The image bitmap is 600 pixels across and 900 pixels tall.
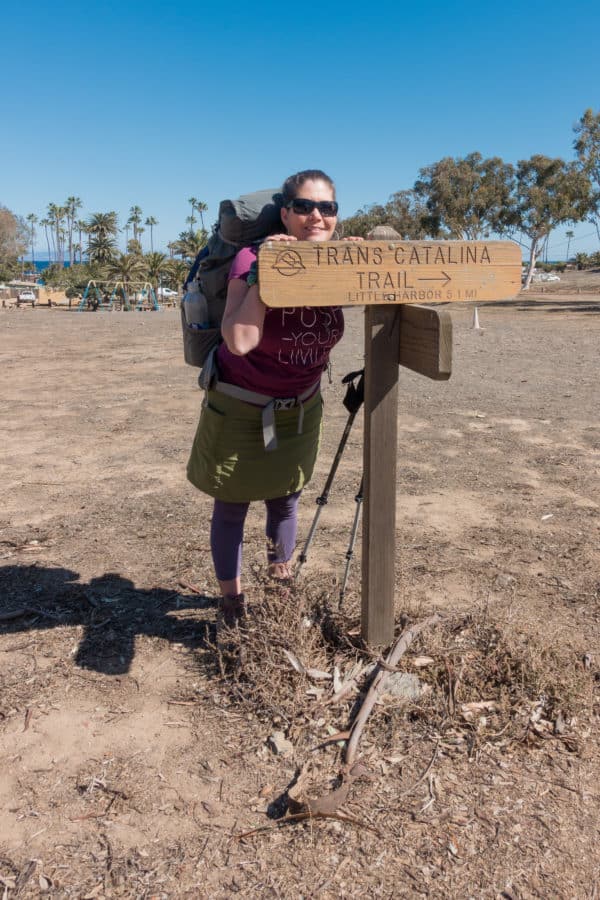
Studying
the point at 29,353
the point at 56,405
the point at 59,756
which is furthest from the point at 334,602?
the point at 29,353

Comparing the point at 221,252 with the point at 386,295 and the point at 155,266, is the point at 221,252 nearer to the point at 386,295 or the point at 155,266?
the point at 386,295

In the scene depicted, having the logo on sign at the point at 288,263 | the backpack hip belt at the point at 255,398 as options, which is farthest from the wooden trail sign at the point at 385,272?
the backpack hip belt at the point at 255,398

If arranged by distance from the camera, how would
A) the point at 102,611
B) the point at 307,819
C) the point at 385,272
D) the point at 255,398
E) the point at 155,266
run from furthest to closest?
1. the point at 155,266
2. the point at 102,611
3. the point at 255,398
4. the point at 385,272
5. the point at 307,819

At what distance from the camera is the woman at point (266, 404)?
2.05m

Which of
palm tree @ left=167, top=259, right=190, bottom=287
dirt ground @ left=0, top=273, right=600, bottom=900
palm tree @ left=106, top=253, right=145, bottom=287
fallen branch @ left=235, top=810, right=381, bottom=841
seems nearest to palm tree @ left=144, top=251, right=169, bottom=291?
palm tree @ left=167, top=259, right=190, bottom=287

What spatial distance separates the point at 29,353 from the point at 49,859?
39.1ft

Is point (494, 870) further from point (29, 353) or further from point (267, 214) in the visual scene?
point (29, 353)

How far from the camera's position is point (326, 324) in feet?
7.42

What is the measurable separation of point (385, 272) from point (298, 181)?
35 cm

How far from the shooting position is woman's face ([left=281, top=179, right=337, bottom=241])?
6.75 feet

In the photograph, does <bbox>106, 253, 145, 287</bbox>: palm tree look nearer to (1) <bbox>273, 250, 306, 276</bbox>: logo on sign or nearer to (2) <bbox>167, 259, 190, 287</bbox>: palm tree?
(2) <bbox>167, 259, 190, 287</bbox>: palm tree

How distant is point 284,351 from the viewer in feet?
7.29

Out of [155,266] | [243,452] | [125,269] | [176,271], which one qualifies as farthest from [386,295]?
[176,271]

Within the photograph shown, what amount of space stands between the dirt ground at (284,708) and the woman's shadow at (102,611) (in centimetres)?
1
